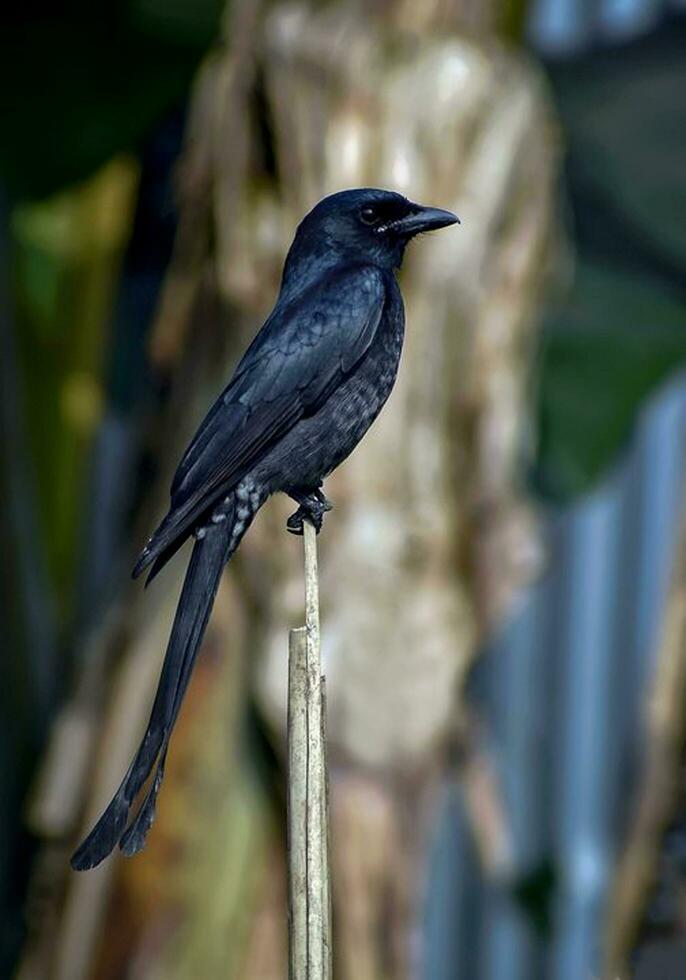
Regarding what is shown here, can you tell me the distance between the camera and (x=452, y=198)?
10.8 ft

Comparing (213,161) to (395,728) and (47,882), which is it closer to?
(395,728)

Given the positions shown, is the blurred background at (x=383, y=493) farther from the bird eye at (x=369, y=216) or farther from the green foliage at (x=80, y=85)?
the bird eye at (x=369, y=216)

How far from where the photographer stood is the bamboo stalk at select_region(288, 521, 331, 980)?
4.86ft

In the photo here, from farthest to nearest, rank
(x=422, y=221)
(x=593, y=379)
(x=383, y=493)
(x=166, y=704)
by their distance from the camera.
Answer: (x=593, y=379) → (x=383, y=493) → (x=422, y=221) → (x=166, y=704)

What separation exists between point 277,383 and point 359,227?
249mm

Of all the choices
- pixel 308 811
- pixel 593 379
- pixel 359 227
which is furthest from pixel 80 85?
pixel 308 811

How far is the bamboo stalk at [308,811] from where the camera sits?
1.48 m

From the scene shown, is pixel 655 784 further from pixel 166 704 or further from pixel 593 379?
pixel 166 704

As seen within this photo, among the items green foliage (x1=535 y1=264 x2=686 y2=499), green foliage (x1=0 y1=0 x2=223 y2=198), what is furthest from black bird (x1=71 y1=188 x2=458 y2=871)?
green foliage (x1=0 y1=0 x2=223 y2=198)

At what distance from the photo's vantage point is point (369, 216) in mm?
1809

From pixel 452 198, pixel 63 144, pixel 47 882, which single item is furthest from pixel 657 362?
pixel 47 882

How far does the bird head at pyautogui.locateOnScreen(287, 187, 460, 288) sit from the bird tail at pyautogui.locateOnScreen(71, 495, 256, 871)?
0.36 m

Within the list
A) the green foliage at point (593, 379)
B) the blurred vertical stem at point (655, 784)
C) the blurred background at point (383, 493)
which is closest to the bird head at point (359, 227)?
the blurred background at point (383, 493)

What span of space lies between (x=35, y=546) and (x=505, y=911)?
1450 millimetres
